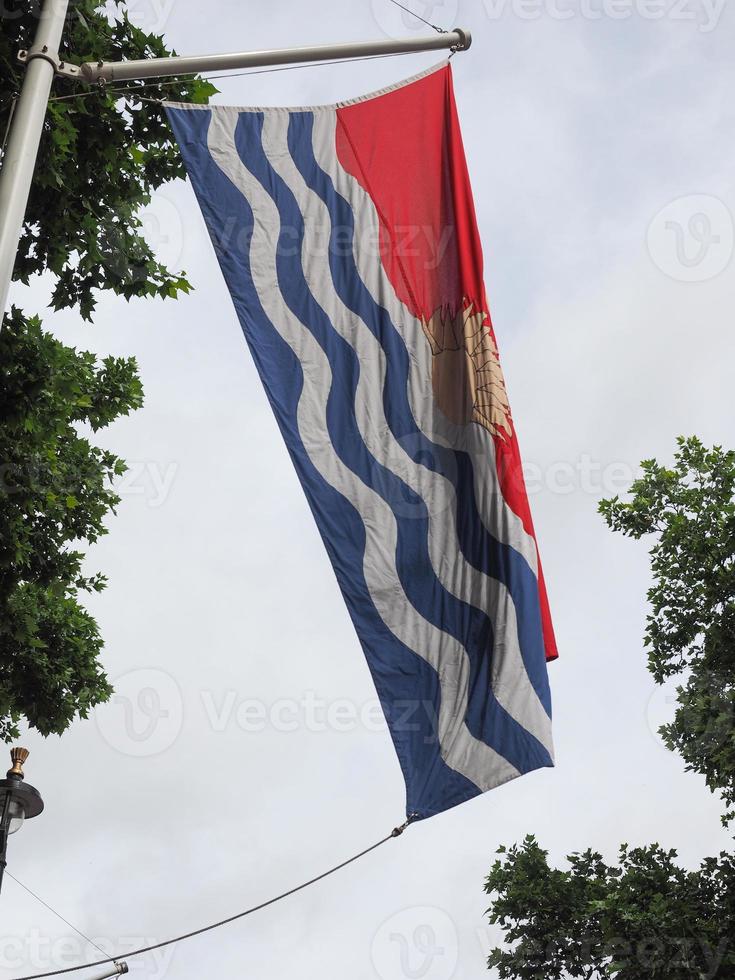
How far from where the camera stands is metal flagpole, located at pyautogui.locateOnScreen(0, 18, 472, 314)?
4191 millimetres

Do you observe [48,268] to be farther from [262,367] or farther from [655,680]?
[655,680]

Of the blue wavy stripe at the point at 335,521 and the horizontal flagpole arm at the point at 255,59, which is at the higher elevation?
the horizontal flagpole arm at the point at 255,59

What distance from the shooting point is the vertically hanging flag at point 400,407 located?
523 centimetres

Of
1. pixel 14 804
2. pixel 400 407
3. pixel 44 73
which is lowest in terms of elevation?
pixel 14 804

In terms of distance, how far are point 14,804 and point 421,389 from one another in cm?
567

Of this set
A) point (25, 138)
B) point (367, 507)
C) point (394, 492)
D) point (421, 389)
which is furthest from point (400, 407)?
point (25, 138)

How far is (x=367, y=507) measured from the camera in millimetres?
5426

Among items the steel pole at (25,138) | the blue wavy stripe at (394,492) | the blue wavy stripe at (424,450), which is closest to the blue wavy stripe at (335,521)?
the blue wavy stripe at (394,492)

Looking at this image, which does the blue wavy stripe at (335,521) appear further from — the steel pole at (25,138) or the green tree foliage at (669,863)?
the green tree foliage at (669,863)

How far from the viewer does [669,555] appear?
17531 millimetres

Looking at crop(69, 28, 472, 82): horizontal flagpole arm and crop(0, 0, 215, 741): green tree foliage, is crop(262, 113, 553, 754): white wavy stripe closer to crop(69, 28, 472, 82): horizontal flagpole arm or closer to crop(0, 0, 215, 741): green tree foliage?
crop(69, 28, 472, 82): horizontal flagpole arm

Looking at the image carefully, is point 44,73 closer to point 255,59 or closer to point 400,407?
point 255,59

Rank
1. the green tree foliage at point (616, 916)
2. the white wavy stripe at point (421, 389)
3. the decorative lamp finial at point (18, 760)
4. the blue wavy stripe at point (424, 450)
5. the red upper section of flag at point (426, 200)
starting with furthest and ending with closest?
the green tree foliage at point (616, 916)
the decorative lamp finial at point (18, 760)
the red upper section of flag at point (426, 200)
the white wavy stripe at point (421, 389)
the blue wavy stripe at point (424, 450)

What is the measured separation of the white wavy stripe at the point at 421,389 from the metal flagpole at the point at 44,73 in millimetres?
625
